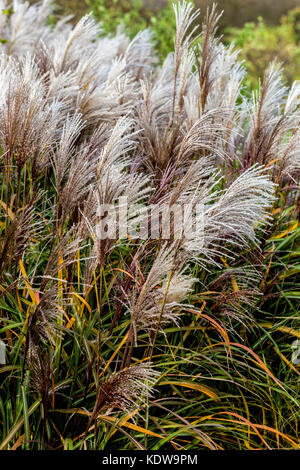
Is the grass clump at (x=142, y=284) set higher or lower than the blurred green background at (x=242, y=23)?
lower

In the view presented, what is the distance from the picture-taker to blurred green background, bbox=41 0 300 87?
5.75 metres

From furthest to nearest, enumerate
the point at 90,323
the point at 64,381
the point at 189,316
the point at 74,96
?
the point at 74,96 < the point at 189,316 < the point at 90,323 < the point at 64,381

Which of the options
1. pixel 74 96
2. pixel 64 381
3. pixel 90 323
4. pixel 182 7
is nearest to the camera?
pixel 64 381

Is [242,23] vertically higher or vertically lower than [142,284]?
higher

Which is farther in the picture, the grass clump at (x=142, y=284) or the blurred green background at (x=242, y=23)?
the blurred green background at (x=242, y=23)

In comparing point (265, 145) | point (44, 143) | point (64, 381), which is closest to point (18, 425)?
point (64, 381)

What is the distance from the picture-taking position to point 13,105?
1.63 metres

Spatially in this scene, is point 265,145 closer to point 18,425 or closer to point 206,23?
point 206,23

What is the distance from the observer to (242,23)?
9.14 metres

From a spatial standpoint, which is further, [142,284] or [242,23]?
[242,23]

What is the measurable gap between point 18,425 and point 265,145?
1401 mm

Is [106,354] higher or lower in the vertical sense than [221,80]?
lower

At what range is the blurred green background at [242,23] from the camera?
227 inches

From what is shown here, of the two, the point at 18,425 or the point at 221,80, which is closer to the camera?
the point at 18,425
